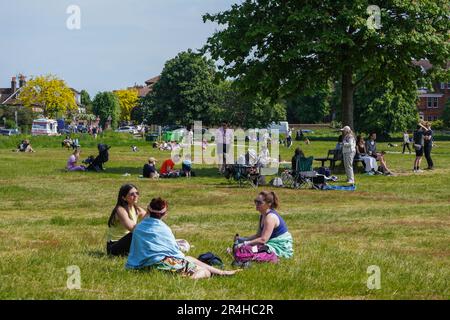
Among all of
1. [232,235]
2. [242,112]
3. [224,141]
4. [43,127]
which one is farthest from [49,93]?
[232,235]

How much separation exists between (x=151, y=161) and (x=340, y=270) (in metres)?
17.7

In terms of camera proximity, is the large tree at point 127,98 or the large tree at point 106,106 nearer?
the large tree at point 127,98

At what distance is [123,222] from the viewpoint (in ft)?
35.2

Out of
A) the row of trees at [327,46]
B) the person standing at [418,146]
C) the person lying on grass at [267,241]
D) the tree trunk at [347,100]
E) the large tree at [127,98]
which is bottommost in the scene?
the person lying on grass at [267,241]

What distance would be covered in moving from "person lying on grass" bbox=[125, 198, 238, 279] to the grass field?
0.24m

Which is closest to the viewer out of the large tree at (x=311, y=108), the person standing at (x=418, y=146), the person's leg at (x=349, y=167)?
the person's leg at (x=349, y=167)

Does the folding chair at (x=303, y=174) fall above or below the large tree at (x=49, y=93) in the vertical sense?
below

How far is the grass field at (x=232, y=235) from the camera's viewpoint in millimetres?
8383

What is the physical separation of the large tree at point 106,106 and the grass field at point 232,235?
139680 mm

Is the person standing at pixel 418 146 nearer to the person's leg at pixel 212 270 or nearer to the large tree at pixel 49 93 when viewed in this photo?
the person's leg at pixel 212 270

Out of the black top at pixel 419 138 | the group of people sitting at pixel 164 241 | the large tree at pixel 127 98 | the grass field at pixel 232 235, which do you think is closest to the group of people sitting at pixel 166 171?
the grass field at pixel 232 235

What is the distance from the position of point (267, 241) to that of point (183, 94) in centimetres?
8681

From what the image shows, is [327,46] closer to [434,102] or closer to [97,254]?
[97,254]

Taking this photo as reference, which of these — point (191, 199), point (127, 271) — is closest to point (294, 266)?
point (127, 271)
